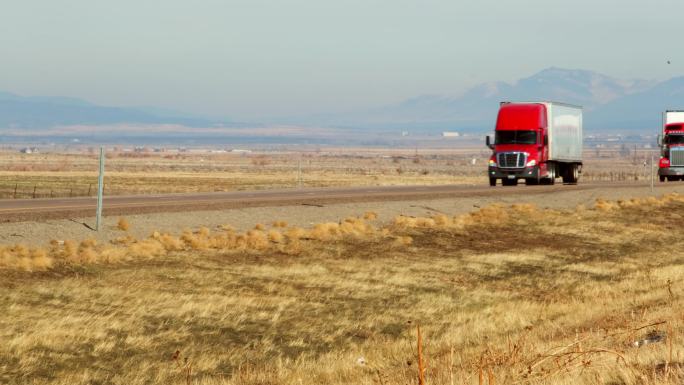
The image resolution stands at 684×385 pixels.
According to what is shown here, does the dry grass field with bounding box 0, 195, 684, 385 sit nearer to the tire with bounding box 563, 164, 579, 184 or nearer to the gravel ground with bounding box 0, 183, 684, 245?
the gravel ground with bounding box 0, 183, 684, 245

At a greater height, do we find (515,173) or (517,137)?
(517,137)

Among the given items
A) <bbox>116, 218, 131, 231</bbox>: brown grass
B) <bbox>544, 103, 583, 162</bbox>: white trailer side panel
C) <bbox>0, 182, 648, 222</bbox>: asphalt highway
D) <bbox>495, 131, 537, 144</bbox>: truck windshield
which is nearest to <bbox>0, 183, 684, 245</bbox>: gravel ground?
<bbox>116, 218, 131, 231</bbox>: brown grass

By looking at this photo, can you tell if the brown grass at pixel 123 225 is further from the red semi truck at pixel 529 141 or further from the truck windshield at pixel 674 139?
the truck windshield at pixel 674 139

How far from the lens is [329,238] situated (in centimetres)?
2775

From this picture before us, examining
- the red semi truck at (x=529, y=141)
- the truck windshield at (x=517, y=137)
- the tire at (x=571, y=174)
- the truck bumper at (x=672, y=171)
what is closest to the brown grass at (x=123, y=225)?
the red semi truck at (x=529, y=141)

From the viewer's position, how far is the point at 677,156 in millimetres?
62000

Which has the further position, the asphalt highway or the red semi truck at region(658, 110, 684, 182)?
the red semi truck at region(658, 110, 684, 182)

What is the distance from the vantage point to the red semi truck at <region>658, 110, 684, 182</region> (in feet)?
199

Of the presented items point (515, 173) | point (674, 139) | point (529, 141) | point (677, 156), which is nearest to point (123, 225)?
point (529, 141)

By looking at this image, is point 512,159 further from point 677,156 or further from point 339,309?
point 339,309

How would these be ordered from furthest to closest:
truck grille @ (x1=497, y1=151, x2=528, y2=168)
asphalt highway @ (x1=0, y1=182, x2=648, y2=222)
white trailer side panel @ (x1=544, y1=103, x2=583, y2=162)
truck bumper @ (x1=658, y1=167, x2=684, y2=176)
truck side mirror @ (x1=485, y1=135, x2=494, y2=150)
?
truck bumper @ (x1=658, y1=167, x2=684, y2=176) < white trailer side panel @ (x1=544, y1=103, x2=583, y2=162) < truck grille @ (x1=497, y1=151, x2=528, y2=168) < truck side mirror @ (x1=485, y1=135, x2=494, y2=150) < asphalt highway @ (x1=0, y1=182, x2=648, y2=222)

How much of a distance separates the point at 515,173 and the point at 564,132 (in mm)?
3927

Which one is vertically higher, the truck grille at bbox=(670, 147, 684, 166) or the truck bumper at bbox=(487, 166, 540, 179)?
the truck grille at bbox=(670, 147, 684, 166)

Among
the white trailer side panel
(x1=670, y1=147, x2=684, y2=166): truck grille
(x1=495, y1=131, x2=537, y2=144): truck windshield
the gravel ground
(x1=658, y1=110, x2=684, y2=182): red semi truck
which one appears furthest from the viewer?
(x1=670, y1=147, x2=684, y2=166): truck grille
